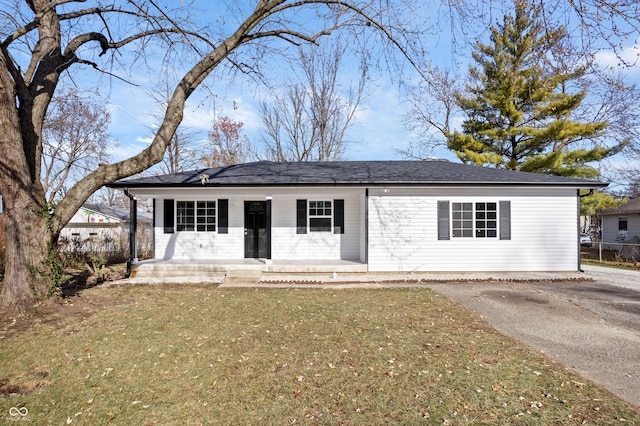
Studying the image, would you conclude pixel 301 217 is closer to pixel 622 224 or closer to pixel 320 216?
pixel 320 216

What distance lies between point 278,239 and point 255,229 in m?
0.96

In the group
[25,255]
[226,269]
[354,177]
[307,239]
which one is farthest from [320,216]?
[25,255]

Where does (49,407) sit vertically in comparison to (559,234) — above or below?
below

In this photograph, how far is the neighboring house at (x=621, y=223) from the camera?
2184 cm

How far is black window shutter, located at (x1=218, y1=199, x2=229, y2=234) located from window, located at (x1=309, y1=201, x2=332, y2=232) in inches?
119

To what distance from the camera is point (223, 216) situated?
12.4 meters

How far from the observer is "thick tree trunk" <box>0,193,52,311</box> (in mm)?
6391

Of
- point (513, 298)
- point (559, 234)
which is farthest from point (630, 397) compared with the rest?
point (559, 234)

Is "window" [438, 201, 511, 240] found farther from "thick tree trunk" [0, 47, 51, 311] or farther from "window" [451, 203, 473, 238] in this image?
"thick tree trunk" [0, 47, 51, 311]

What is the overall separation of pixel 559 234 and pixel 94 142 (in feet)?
102

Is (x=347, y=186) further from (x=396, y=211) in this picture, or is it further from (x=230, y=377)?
(x=230, y=377)

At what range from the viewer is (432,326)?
5.63 metres

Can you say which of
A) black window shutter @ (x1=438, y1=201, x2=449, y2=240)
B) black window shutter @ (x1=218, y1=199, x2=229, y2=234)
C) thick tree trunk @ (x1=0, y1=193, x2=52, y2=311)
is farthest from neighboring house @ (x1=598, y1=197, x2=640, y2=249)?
thick tree trunk @ (x1=0, y1=193, x2=52, y2=311)

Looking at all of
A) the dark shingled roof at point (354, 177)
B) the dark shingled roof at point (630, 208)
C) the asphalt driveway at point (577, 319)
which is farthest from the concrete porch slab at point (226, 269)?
the dark shingled roof at point (630, 208)
